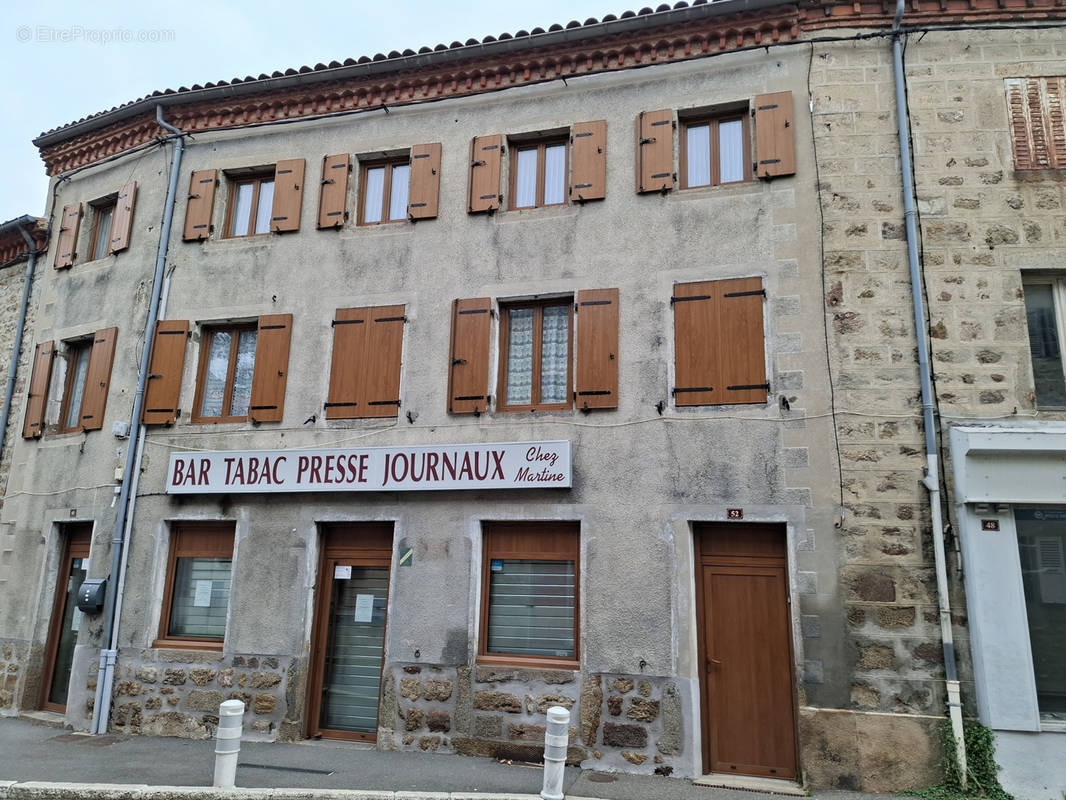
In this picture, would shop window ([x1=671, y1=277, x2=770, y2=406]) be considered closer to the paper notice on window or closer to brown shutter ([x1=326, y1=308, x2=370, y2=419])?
brown shutter ([x1=326, y1=308, x2=370, y2=419])

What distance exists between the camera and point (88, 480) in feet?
32.6

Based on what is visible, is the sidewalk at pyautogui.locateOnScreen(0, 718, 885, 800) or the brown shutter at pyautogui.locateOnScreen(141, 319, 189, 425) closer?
the sidewalk at pyautogui.locateOnScreen(0, 718, 885, 800)

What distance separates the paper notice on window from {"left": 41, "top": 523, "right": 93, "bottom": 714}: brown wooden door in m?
3.57

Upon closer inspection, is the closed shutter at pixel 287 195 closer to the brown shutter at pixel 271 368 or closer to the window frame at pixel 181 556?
A: the brown shutter at pixel 271 368

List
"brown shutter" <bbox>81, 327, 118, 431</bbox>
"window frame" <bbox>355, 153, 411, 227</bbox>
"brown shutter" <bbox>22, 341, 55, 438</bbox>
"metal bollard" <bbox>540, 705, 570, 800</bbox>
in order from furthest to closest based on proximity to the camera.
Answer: "brown shutter" <bbox>22, 341, 55, 438</bbox> → "brown shutter" <bbox>81, 327, 118, 431</bbox> → "window frame" <bbox>355, 153, 411, 227</bbox> → "metal bollard" <bbox>540, 705, 570, 800</bbox>

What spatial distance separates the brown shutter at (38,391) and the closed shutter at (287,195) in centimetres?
380

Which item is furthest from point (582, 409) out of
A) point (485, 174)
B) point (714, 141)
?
point (714, 141)

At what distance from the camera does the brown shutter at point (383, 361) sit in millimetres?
8977

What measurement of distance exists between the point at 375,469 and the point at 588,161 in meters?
4.14

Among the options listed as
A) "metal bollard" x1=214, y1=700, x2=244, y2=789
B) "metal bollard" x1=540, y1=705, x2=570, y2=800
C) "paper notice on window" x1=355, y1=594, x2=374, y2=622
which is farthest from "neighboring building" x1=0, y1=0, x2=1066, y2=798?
"metal bollard" x1=214, y1=700, x2=244, y2=789

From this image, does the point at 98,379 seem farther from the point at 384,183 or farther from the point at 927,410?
the point at 927,410

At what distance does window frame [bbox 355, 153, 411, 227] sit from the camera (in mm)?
9773

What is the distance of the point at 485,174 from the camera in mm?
9320

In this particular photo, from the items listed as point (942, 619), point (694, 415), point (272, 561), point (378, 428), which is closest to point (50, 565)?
point (272, 561)
